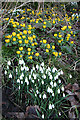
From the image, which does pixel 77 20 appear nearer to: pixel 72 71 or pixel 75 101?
pixel 72 71

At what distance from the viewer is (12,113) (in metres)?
1.91

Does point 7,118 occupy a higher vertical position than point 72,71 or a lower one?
lower

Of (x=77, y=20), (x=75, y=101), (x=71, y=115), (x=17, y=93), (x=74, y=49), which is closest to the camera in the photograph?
(x=71, y=115)

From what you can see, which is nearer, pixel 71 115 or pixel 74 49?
pixel 71 115

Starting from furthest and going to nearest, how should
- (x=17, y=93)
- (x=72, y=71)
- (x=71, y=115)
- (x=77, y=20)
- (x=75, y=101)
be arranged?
1. (x=77, y=20)
2. (x=72, y=71)
3. (x=17, y=93)
4. (x=75, y=101)
5. (x=71, y=115)

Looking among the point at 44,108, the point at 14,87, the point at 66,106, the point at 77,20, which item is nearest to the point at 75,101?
the point at 66,106

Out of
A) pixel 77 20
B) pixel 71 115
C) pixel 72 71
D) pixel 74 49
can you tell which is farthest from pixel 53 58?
pixel 77 20

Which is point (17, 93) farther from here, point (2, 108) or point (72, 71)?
point (72, 71)

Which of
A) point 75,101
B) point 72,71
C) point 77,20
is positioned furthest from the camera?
point 77,20

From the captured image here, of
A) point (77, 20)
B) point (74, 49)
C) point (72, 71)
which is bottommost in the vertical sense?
point (72, 71)

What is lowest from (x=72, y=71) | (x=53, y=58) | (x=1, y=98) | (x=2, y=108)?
(x=2, y=108)

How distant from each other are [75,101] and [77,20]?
8.87 ft

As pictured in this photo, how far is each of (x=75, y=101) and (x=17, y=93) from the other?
31.9 inches

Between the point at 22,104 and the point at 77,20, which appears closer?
the point at 22,104
